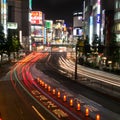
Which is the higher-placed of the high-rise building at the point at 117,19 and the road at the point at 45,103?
the high-rise building at the point at 117,19

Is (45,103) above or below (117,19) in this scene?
below

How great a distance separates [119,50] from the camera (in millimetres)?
75875

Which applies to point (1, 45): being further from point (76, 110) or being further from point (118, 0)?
point (76, 110)

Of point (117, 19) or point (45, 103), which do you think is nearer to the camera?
point (45, 103)

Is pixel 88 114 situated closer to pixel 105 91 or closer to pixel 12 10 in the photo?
pixel 105 91

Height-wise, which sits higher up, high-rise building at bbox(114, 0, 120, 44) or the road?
high-rise building at bbox(114, 0, 120, 44)

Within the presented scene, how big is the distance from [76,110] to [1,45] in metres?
66.6

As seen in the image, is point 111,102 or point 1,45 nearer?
point 111,102

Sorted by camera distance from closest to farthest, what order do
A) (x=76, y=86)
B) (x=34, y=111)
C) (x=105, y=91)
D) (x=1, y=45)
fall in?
(x=34, y=111)
(x=105, y=91)
(x=76, y=86)
(x=1, y=45)

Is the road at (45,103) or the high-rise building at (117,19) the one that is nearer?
the road at (45,103)

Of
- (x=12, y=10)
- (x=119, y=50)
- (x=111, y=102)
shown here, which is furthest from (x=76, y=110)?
(x=12, y=10)

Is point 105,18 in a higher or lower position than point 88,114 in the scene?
higher

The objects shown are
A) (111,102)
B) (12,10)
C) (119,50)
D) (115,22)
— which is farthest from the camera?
(12,10)

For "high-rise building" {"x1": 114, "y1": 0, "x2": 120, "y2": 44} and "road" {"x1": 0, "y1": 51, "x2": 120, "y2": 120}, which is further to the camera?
"high-rise building" {"x1": 114, "y1": 0, "x2": 120, "y2": 44}
